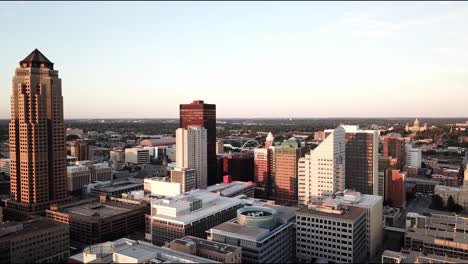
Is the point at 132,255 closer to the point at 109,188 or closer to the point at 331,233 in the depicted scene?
the point at 331,233

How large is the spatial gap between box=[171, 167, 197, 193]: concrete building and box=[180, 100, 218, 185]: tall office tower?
66.3 feet

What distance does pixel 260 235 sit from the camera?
64.5m

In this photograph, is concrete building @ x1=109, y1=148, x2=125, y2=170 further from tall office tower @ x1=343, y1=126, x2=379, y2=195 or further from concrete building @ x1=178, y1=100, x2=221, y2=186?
tall office tower @ x1=343, y1=126, x2=379, y2=195

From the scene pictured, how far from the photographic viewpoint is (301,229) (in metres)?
72.6

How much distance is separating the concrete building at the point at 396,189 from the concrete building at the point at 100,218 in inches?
2620

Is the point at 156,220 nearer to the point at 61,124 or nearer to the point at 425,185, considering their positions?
the point at 61,124

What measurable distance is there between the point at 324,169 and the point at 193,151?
144ft

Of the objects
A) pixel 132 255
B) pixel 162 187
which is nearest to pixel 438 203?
pixel 162 187

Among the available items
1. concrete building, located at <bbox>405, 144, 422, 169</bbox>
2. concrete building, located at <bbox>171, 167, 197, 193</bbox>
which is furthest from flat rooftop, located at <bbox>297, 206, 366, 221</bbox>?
concrete building, located at <bbox>405, 144, 422, 169</bbox>

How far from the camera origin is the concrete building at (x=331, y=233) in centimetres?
6819

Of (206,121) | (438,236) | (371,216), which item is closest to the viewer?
(438,236)

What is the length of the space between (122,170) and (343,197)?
117m

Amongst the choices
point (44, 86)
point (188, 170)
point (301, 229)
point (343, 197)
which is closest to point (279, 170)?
point (188, 170)

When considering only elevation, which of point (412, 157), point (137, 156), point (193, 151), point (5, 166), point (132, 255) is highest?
point (193, 151)
